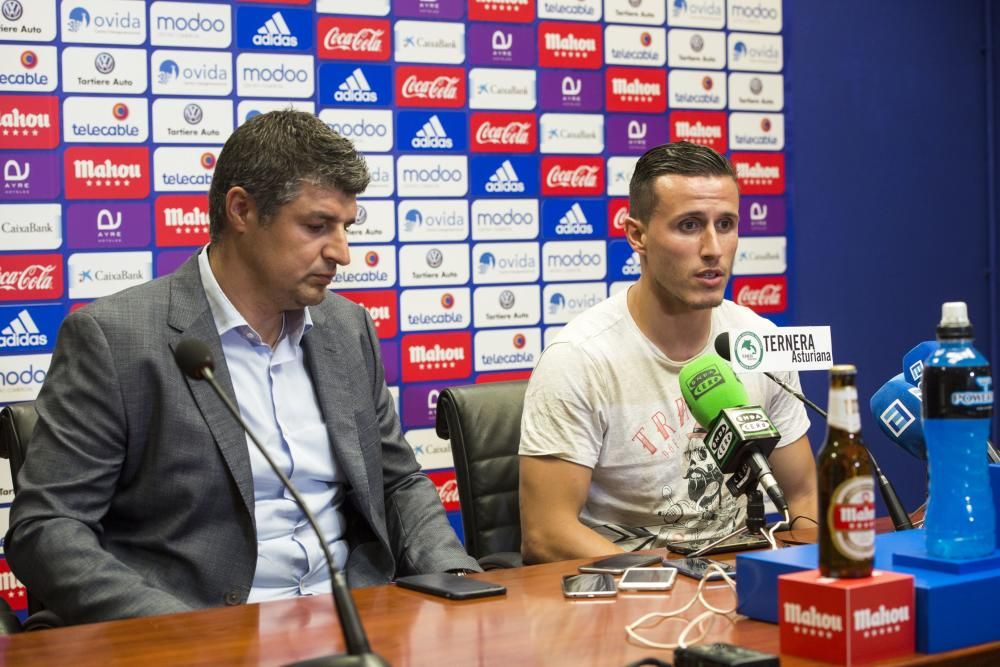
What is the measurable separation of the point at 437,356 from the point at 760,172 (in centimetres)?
155

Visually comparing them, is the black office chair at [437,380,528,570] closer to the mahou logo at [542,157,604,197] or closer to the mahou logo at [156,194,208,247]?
the mahou logo at [156,194,208,247]

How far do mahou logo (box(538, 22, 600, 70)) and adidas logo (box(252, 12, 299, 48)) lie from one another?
0.91 meters

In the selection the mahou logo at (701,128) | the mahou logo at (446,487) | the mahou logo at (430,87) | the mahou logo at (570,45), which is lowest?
the mahou logo at (446,487)

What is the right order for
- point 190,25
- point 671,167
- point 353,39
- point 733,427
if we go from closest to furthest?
point 733,427 < point 671,167 < point 190,25 < point 353,39

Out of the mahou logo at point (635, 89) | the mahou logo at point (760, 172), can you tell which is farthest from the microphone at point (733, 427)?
the mahou logo at point (760, 172)

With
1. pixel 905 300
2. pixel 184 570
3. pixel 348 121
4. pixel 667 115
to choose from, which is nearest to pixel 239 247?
pixel 184 570

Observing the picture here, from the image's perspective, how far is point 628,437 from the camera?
2.54 metres

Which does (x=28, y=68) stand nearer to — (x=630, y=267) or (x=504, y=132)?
(x=504, y=132)

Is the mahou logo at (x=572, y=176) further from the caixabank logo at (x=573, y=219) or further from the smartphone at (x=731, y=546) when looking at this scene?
the smartphone at (x=731, y=546)

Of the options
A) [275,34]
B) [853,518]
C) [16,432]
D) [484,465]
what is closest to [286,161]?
[16,432]

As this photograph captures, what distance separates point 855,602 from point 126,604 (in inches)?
45.3

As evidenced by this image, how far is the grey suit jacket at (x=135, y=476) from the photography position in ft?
6.55

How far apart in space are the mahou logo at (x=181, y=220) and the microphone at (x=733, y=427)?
223cm

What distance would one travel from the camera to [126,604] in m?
1.92
